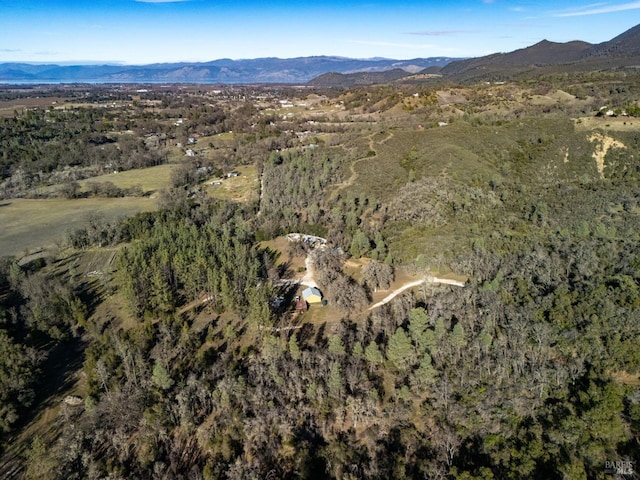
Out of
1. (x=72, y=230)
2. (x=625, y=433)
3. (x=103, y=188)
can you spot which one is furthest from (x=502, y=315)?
(x=103, y=188)

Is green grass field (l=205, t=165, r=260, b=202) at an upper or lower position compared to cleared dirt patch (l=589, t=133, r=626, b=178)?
lower

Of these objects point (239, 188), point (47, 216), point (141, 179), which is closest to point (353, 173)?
point (239, 188)

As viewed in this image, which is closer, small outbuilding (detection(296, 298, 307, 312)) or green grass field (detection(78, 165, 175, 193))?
small outbuilding (detection(296, 298, 307, 312))

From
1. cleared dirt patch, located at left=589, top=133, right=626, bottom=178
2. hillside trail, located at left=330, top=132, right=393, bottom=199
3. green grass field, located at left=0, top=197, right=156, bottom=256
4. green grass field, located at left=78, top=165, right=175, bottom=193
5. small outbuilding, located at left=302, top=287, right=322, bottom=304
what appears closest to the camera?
small outbuilding, located at left=302, top=287, right=322, bottom=304

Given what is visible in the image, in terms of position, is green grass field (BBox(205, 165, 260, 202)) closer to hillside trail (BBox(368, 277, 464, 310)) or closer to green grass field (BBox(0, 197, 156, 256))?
green grass field (BBox(0, 197, 156, 256))

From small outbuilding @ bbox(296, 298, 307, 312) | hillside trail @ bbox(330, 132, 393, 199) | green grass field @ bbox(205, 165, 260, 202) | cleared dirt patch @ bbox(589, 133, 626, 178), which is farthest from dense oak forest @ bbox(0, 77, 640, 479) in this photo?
green grass field @ bbox(205, 165, 260, 202)

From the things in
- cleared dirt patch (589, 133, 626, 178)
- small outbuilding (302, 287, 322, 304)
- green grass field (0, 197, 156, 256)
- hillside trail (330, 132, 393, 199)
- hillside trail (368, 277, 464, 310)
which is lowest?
green grass field (0, 197, 156, 256)

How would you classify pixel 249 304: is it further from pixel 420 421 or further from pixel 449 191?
pixel 449 191

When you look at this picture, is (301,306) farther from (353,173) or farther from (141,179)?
(141,179)
